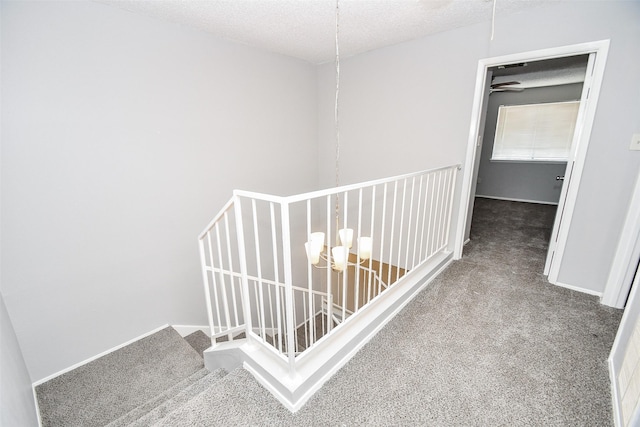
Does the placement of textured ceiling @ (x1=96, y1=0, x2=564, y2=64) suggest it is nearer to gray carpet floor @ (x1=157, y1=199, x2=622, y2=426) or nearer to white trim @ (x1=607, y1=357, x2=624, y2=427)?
gray carpet floor @ (x1=157, y1=199, x2=622, y2=426)

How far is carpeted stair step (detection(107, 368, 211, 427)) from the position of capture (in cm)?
166

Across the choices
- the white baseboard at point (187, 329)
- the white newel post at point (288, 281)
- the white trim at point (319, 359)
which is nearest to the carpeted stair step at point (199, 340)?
the white baseboard at point (187, 329)

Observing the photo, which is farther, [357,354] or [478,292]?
[478,292]

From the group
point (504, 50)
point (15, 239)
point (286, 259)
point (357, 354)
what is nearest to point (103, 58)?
point (15, 239)

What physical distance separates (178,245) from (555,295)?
3419mm

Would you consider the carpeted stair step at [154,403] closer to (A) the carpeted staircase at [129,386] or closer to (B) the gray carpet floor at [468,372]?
(A) the carpeted staircase at [129,386]

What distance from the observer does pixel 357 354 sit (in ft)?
5.55

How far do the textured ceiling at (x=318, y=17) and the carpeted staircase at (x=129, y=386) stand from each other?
2685 millimetres

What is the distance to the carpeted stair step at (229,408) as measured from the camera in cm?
130

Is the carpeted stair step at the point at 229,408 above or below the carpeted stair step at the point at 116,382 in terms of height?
above

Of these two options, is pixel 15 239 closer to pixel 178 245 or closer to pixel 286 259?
pixel 178 245

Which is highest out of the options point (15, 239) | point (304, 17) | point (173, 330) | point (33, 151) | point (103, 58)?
point (304, 17)

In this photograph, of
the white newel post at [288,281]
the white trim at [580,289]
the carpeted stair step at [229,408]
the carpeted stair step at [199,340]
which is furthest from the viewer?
the carpeted stair step at [199,340]

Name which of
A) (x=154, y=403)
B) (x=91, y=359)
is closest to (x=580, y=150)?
(x=154, y=403)
